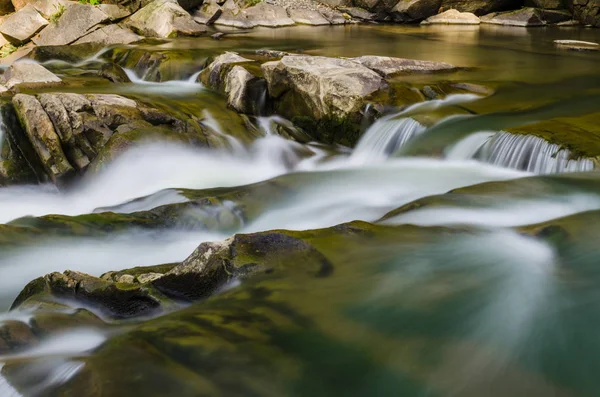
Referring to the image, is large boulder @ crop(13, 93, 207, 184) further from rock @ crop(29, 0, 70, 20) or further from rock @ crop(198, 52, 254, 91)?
rock @ crop(29, 0, 70, 20)

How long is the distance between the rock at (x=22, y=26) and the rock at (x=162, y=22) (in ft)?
8.49

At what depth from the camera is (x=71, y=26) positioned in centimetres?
1612

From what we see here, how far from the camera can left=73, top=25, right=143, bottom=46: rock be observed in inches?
612

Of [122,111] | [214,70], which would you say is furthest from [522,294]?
[214,70]

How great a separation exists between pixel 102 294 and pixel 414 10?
24.1 m

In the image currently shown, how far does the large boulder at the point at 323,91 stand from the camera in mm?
8078

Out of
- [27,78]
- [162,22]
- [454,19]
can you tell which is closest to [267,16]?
[162,22]

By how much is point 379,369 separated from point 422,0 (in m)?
24.4

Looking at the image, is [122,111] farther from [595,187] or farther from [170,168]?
[595,187]

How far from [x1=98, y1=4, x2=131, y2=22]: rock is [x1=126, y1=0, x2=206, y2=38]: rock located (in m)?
0.38

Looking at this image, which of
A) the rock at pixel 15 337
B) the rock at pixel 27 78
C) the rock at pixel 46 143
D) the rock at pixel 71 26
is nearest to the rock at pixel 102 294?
the rock at pixel 15 337

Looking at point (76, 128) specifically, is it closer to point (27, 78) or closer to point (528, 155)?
point (27, 78)

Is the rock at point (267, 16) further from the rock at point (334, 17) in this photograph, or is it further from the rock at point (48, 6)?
the rock at point (48, 6)

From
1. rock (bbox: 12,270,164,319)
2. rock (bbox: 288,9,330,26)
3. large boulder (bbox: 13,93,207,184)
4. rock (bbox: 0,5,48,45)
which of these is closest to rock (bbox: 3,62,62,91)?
large boulder (bbox: 13,93,207,184)
